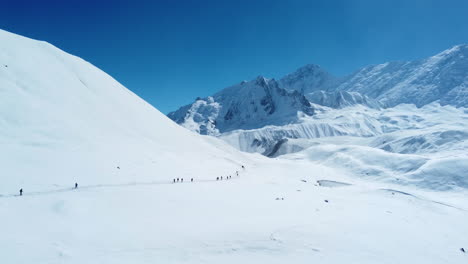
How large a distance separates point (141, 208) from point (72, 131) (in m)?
30.4

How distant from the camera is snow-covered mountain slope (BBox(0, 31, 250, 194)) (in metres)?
36.6

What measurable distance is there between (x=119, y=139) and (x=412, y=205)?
57.2 m

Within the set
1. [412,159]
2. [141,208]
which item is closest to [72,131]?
[141,208]

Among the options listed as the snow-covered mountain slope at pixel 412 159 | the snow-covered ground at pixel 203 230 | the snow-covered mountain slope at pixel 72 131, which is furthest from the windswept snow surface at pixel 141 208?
the snow-covered mountain slope at pixel 412 159

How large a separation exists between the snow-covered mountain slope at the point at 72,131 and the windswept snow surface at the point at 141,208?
282 mm

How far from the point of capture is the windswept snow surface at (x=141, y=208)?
20.0m

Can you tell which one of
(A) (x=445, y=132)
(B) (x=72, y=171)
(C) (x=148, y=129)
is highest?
(A) (x=445, y=132)

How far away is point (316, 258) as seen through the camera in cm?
2109

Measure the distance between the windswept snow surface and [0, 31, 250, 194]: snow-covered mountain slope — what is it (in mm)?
282

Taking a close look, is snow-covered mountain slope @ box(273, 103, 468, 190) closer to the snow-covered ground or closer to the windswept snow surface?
the windswept snow surface

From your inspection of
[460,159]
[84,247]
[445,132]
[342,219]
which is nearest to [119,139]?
[84,247]

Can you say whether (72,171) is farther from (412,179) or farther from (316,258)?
(412,179)

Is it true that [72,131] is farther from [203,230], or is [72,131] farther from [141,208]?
[203,230]

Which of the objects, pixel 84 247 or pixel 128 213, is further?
pixel 128 213
